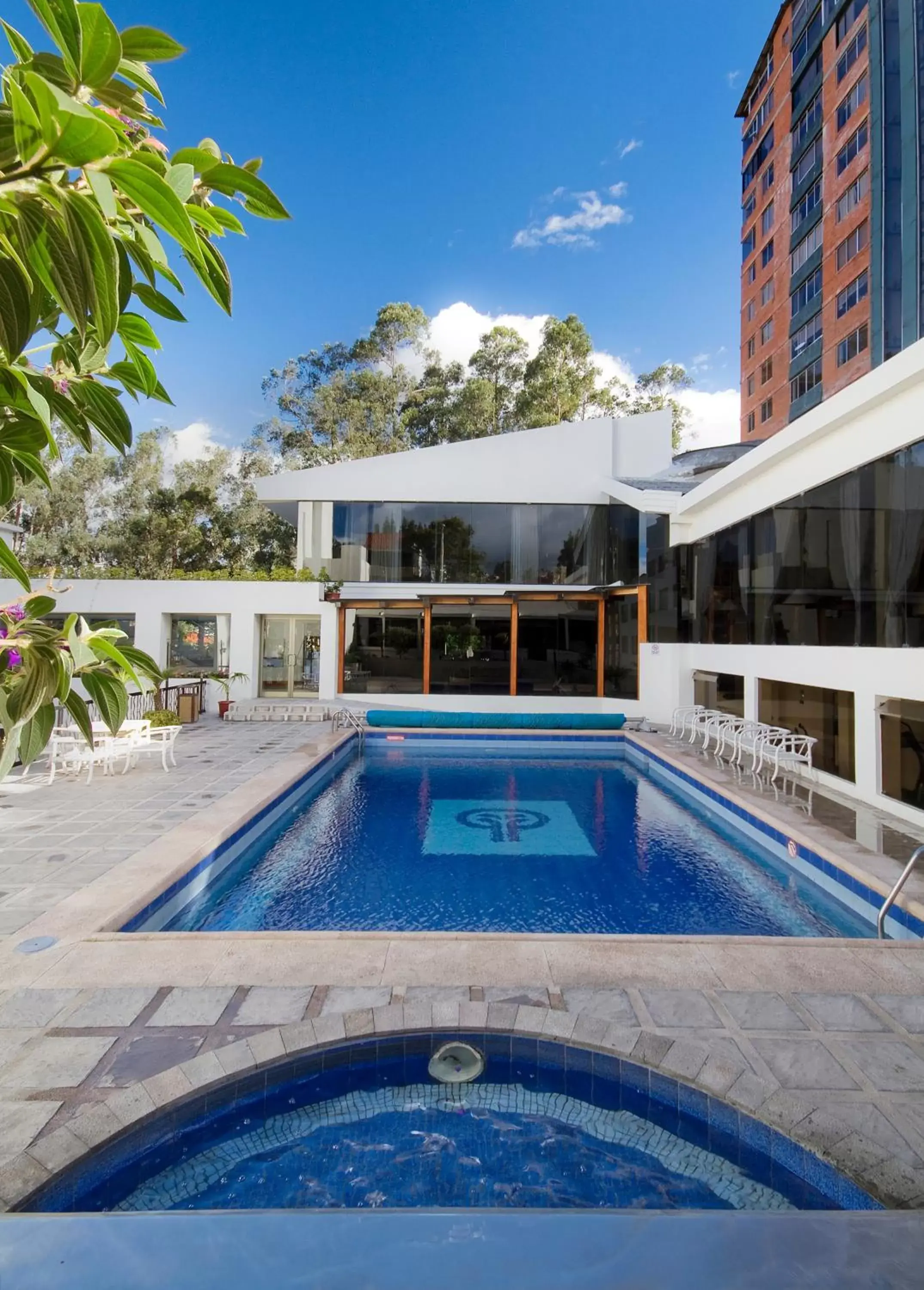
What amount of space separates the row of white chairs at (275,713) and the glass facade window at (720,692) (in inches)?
357

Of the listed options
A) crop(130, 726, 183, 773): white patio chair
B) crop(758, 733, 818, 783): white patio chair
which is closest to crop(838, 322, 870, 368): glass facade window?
crop(758, 733, 818, 783): white patio chair

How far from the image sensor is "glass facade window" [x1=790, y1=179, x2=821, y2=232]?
108ft

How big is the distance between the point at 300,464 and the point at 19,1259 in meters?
37.7

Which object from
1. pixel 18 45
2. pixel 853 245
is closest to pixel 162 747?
pixel 18 45

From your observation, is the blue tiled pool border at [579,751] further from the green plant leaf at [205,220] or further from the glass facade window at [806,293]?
the glass facade window at [806,293]

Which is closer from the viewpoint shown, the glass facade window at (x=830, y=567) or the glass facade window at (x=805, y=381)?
the glass facade window at (x=830, y=567)

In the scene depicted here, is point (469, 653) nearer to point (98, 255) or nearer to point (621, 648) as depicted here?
point (621, 648)

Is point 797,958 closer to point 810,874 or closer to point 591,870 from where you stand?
point 810,874

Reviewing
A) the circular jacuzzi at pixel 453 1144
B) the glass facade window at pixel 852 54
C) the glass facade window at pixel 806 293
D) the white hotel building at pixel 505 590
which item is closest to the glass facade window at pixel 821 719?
the white hotel building at pixel 505 590

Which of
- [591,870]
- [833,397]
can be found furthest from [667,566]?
[591,870]

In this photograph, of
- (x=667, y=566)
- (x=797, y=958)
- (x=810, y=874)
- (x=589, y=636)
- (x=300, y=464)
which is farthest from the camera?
(x=300, y=464)

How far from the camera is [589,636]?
18.7 m

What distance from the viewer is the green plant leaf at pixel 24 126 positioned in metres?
0.65

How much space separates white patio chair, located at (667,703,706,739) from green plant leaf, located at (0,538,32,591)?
49.4 ft
